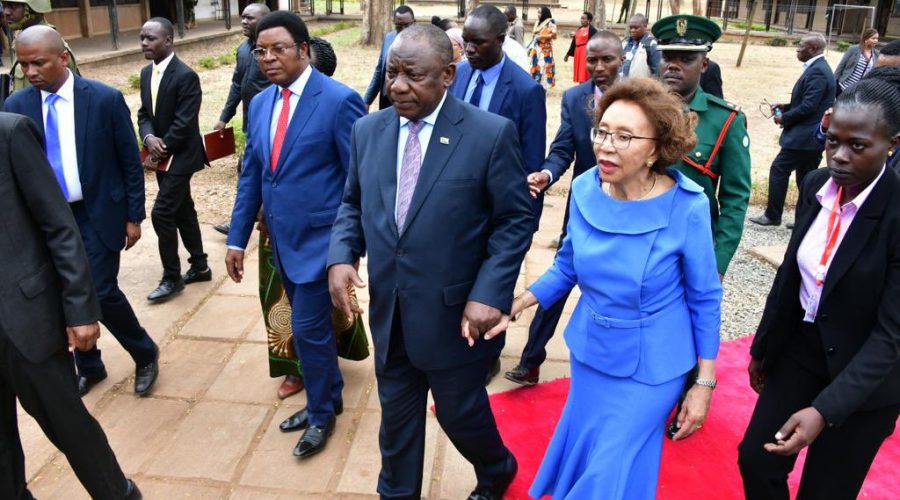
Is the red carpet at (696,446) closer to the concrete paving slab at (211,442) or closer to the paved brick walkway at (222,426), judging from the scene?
the paved brick walkway at (222,426)

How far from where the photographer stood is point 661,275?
2.38 metres

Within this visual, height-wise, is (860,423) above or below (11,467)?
above

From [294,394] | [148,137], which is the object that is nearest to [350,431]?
[294,394]

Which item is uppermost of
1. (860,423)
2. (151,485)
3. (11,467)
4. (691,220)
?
(691,220)

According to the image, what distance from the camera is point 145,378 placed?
4.12 metres

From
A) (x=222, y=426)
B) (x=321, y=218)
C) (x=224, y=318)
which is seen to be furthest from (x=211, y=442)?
(x=224, y=318)

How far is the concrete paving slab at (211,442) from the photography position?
3.44 metres

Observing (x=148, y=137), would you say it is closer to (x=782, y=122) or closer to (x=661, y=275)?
(x=661, y=275)

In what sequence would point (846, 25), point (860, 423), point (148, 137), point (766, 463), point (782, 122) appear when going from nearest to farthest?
point (860, 423)
point (766, 463)
point (148, 137)
point (782, 122)
point (846, 25)

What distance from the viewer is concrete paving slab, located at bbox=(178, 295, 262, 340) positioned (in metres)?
4.87

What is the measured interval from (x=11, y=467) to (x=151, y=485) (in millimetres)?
641

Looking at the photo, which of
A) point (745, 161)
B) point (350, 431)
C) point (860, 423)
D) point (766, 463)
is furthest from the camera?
point (350, 431)

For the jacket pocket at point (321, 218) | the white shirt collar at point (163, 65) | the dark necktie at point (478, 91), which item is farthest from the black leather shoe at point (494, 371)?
the white shirt collar at point (163, 65)

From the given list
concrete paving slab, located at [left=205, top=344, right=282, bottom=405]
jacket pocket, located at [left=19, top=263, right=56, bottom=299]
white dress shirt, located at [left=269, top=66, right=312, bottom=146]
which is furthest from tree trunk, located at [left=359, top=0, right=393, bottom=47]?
jacket pocket, located at [left=19, top=263, right=56, bottom=299]
